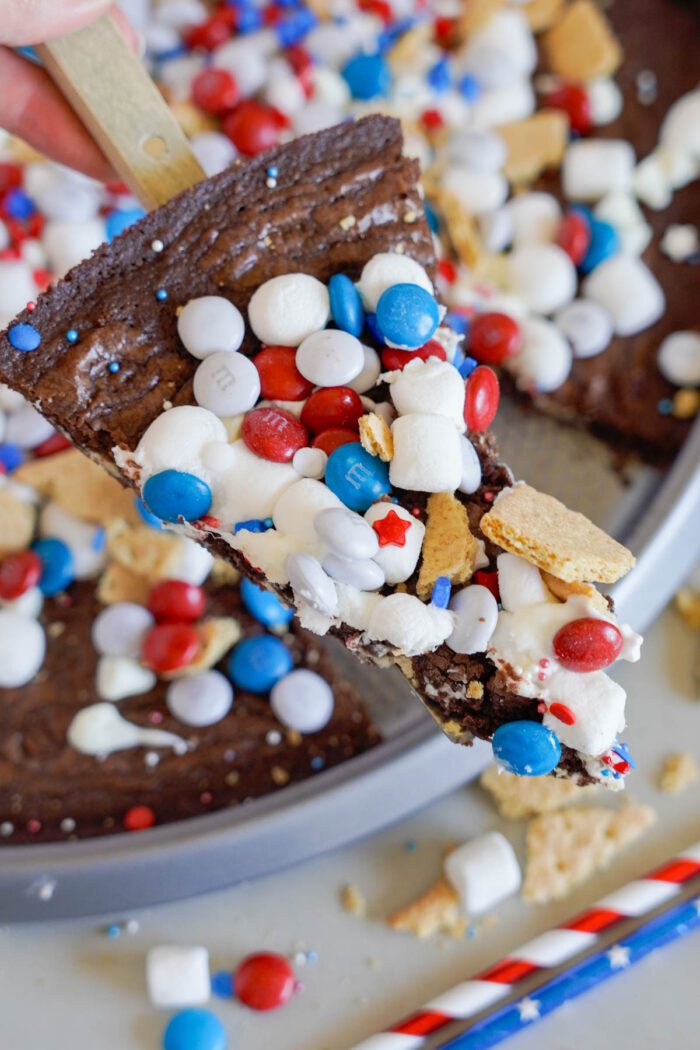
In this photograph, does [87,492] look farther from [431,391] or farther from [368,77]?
[368,77]

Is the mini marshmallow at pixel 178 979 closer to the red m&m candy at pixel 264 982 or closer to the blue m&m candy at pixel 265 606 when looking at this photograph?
the red m&m candy at pixel 264 982

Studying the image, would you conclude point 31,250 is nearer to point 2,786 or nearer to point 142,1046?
point 2,786

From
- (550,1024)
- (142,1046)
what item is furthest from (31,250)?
(550,1024)

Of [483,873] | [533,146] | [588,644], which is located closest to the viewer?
[588,644]

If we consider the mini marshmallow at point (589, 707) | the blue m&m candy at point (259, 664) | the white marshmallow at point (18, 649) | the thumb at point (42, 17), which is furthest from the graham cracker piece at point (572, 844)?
the thumb at point (42, 17)

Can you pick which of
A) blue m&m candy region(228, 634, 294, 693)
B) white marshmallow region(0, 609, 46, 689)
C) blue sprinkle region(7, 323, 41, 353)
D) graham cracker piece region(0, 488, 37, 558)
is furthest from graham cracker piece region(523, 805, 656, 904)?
blue sprinkle region(7, 323, 41, 353)

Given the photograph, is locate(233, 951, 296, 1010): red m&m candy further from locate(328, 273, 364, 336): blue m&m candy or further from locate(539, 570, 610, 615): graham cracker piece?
locate(328, 273, 364, 336): blue m&m candy

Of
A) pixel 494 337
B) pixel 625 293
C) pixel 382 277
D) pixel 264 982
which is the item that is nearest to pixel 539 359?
pixel 494 337
